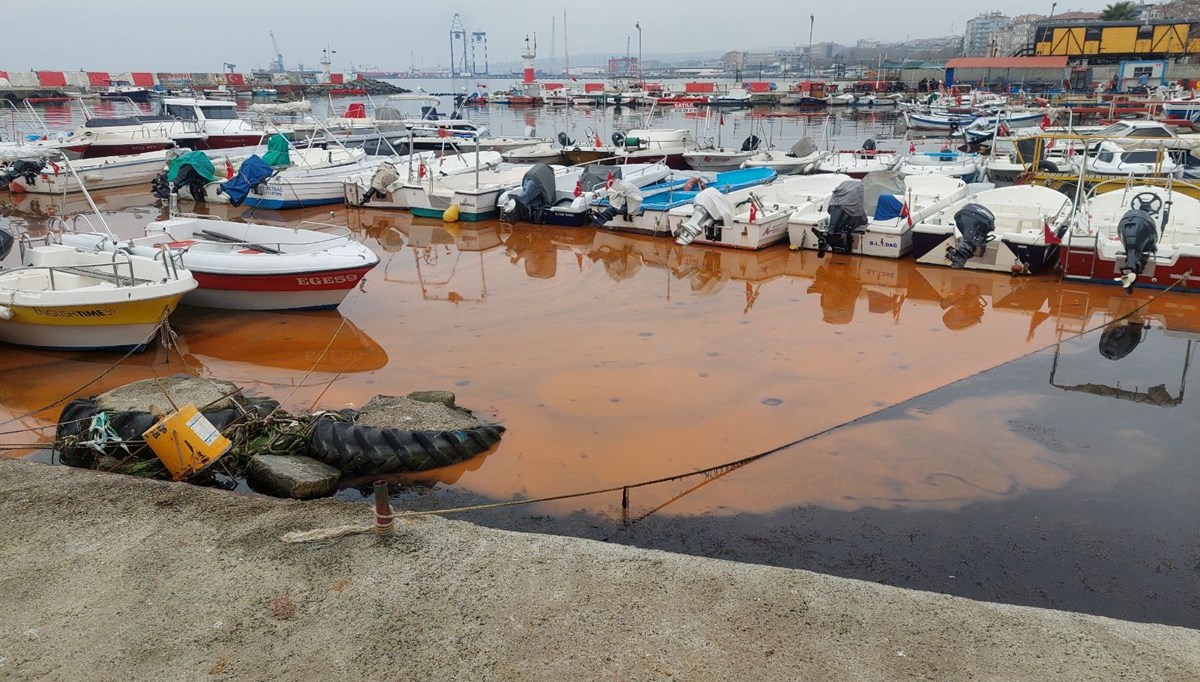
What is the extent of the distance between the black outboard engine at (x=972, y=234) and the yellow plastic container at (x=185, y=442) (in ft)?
38.0

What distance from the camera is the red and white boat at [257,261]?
11117 millimetres

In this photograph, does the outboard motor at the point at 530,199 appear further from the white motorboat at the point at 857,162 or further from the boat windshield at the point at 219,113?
the boat windshield at the point at 219,113

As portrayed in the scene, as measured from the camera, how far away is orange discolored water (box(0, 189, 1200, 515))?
7043 mm

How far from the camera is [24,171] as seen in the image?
72.3 ft

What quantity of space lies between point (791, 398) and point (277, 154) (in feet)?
56.5

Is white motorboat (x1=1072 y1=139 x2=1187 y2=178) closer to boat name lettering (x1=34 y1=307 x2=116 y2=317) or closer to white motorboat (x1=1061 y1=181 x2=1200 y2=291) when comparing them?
white motorboat (x1=1061 y1=181 x2=1200 y2=291)

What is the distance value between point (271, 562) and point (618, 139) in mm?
23846

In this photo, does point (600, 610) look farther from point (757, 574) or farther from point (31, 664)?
point (31, 664)

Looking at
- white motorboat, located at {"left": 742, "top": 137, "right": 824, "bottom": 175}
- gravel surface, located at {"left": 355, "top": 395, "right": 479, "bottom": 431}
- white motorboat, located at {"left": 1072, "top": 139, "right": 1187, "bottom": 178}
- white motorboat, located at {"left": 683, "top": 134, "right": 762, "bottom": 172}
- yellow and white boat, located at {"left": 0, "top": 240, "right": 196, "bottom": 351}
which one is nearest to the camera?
gravel surface, located at {"left": 355, "top": 395, "right": 479, "bottom": 431}

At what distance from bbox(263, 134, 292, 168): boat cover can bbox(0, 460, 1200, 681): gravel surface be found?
17384 mm

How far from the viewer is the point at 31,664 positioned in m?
4.09

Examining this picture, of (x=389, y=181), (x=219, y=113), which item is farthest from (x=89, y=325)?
(x=219, y=113)

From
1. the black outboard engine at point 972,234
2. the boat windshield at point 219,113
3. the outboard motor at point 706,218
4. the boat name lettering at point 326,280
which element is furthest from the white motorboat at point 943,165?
the boat windshield at point 219,113

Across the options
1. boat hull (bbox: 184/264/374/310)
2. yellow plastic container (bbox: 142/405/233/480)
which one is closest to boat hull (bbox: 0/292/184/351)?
boat hull (bbox: 184/264/374/310)
